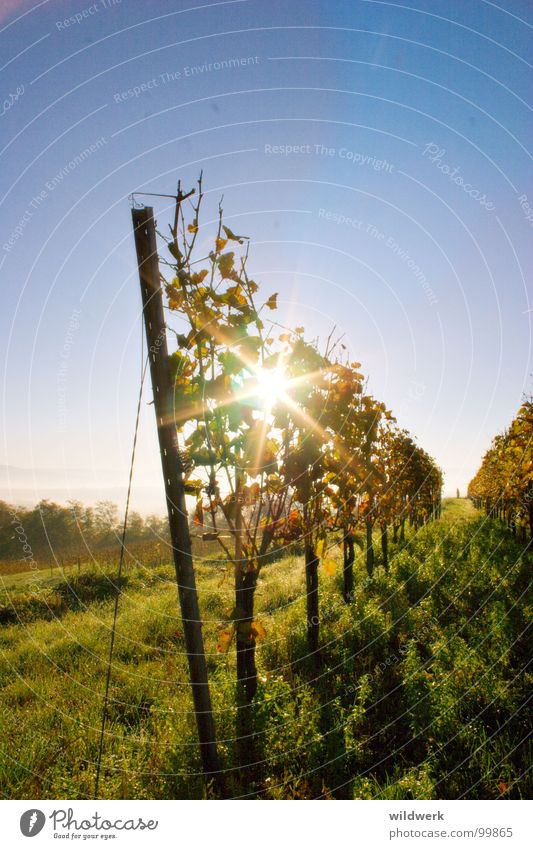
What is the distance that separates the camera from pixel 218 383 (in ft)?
11.3

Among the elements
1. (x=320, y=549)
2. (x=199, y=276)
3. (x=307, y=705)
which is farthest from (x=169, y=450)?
(x=307, y=705)

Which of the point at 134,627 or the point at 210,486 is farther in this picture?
the point at 134,627

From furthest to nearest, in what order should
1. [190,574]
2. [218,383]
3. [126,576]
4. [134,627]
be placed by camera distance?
[126,576] < [134,627] < [218,383] < [190,574]

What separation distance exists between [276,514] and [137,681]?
3.54 meters

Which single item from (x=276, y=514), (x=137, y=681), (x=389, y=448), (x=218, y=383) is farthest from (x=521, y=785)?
(x=389, y=448)

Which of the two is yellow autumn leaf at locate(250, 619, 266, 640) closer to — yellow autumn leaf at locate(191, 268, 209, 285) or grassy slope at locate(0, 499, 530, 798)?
grassy slope at locate(0, 499, 530, 798)
